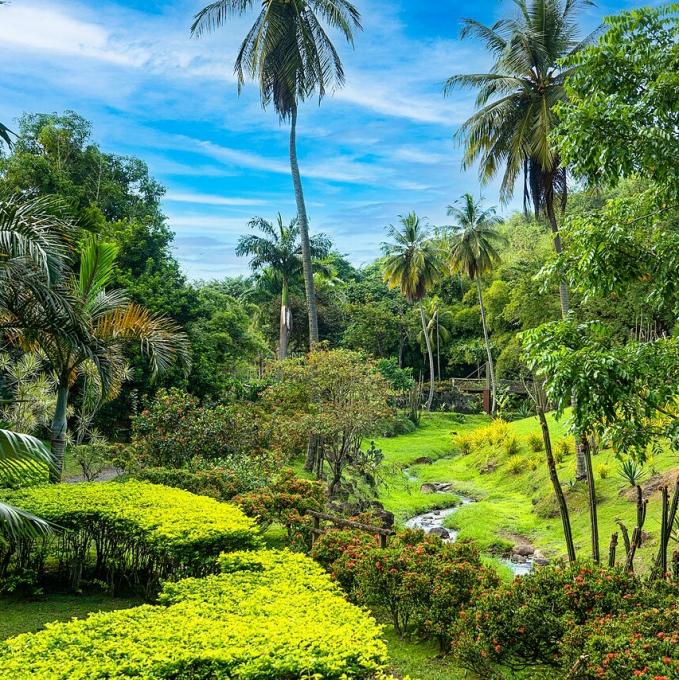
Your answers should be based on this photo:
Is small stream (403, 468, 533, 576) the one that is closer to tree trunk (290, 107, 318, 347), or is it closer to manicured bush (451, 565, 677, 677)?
manicured bush (451, 565, 677, 677)

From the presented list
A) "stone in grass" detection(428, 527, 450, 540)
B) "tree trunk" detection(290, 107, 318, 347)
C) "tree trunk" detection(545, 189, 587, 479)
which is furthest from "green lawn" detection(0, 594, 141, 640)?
"tree trunk" detection(290, 107, 318, 347)

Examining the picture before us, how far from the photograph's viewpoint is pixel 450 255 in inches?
1443

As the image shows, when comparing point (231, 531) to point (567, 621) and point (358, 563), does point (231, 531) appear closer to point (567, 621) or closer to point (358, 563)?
point (358, 563)

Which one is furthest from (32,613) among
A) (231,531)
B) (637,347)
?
(637,347)

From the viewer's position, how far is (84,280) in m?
10.3

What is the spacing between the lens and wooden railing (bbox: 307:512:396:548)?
7.75m

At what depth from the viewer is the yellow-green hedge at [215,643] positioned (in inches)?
153

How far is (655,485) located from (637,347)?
26.3 feet

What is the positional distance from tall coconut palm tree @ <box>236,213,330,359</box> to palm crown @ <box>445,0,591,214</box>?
17.6m

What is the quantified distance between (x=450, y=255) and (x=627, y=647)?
33519mm

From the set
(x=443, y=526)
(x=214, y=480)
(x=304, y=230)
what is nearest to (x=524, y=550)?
(x=443, y=526)

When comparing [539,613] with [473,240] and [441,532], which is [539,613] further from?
[473,240]

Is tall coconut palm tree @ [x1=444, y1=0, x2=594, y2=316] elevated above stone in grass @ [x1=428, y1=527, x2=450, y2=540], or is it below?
above

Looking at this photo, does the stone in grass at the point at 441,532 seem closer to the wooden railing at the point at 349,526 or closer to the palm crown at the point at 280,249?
the wooden railing at the point at 349,526
